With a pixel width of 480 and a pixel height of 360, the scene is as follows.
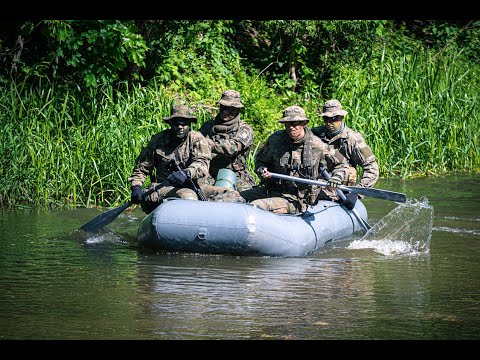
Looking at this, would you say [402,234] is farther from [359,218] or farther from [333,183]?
[333,183]

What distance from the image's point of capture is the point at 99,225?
1036 cm

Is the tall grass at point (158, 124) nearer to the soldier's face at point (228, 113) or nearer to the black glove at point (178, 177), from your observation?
the soldier's face at point (228, 113)

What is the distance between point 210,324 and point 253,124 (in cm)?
807

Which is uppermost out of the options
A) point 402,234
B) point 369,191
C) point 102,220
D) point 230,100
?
point 230,100

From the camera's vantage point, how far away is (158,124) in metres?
12.8

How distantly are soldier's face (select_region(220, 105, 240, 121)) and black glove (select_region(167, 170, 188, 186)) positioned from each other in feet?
5.46

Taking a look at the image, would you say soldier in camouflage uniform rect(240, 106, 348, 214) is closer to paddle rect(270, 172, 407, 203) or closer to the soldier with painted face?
paddle rect(270, 172, 407, 203)

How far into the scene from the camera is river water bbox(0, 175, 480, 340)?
7.02m

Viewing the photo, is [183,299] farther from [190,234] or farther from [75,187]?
[75,187]

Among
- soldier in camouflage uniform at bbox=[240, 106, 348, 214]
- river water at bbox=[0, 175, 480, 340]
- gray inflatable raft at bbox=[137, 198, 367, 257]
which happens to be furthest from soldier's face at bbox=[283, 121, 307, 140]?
river water at bbox=[0, 175, 480, 340]

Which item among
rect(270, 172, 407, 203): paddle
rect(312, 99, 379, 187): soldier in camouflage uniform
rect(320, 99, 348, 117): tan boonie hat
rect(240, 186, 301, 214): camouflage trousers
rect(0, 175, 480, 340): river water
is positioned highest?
rect(320, 99, 348, 117): tan boonie hat

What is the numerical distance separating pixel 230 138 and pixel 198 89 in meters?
4.23

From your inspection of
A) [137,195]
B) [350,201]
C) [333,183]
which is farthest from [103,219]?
[350,201]
